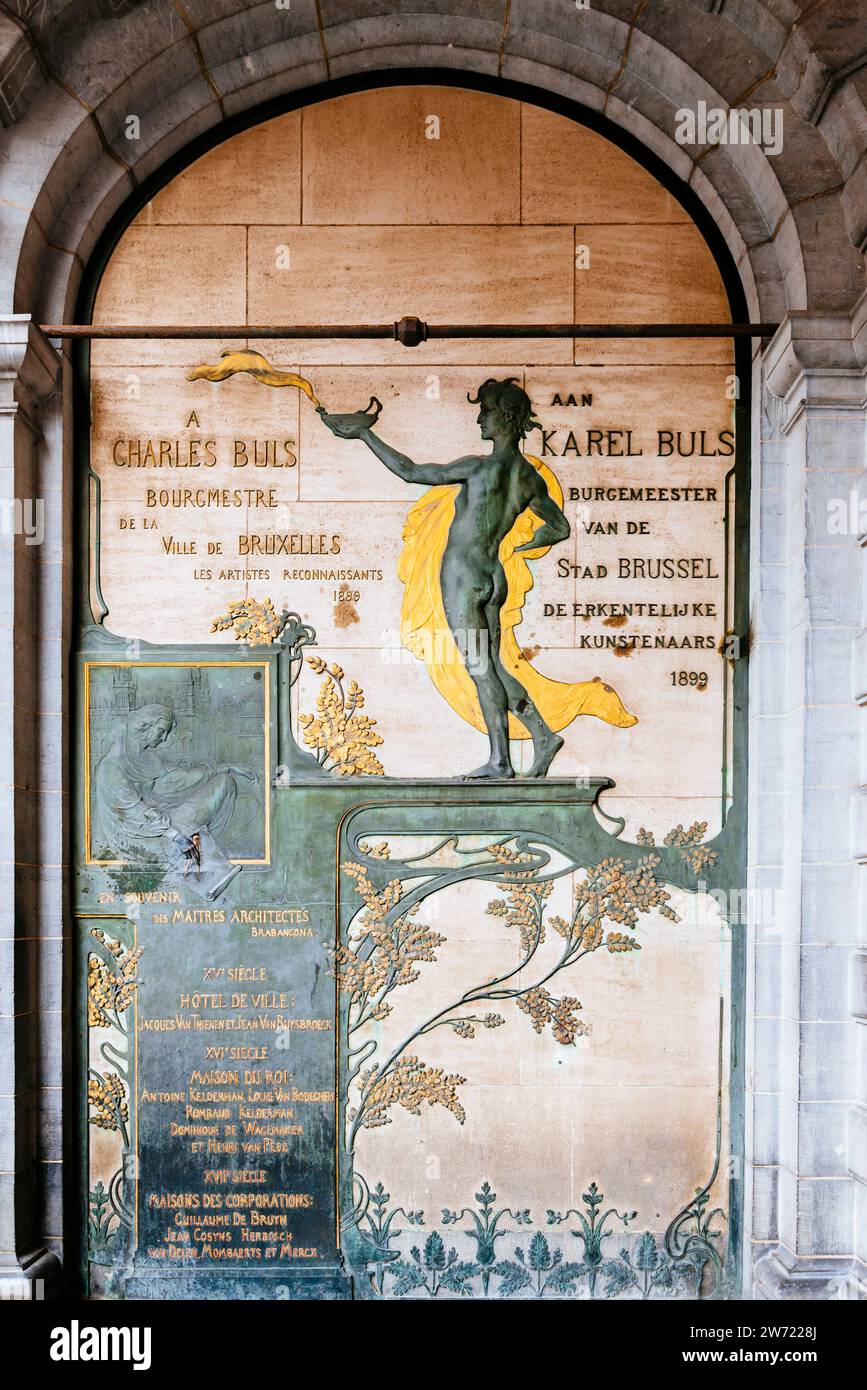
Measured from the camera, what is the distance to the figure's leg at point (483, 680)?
19.6 feet

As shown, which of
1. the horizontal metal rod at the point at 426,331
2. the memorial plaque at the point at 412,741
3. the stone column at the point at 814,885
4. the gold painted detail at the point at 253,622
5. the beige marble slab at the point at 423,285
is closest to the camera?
the stone column at the point at 814,885

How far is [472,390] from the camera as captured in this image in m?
6.11

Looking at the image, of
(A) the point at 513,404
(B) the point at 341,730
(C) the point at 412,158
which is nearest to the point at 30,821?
(B) the point at 341,730

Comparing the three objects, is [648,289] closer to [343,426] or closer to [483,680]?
[343,426]

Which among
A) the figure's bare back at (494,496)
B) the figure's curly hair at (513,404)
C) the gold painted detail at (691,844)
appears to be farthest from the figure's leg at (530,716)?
the figure's curly hair at (513,404)

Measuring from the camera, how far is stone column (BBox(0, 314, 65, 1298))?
5.62 meters

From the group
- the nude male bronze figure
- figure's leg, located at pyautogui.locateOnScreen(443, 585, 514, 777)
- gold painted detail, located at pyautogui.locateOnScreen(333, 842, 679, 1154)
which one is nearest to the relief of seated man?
gold painted detail, located at pyautogui.locateOnScreen(333, 842, 679, 1154)

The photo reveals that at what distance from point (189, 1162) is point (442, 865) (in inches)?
77.2

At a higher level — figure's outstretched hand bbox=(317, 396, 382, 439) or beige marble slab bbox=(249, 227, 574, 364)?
beige marble slab bbox=(249, 227, 574, 364)

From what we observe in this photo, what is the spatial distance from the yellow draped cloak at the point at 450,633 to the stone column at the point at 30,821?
1786 mm

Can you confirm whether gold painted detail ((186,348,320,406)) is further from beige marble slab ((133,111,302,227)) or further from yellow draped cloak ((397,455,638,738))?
yellow draped cloak ((397,455,638,738))

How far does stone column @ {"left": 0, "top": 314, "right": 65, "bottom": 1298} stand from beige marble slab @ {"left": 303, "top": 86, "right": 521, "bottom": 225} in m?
1.72

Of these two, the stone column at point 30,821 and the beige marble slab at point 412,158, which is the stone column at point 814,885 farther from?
the stone column at point 30,821

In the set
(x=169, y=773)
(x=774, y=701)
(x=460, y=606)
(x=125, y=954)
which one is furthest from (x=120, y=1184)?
(x=774, y=701)
